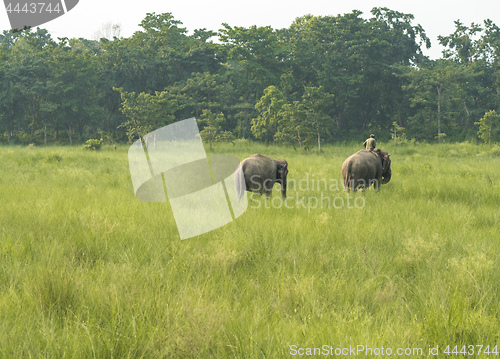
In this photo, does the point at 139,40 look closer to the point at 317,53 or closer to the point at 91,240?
the point at 317,53

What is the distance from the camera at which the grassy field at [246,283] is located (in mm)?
2115

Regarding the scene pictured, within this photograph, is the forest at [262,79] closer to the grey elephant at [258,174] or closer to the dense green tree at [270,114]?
the dense green tree at [270,114]

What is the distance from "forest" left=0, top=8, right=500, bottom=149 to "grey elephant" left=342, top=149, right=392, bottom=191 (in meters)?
24.1

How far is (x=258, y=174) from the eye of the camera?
713cm

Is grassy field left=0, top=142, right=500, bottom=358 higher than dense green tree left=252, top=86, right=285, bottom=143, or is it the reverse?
dense green tree left=252, top=86, right=285, bottom=143

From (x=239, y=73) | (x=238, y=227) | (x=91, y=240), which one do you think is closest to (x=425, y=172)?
(x=238, y=227)

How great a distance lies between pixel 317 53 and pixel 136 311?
131 ft

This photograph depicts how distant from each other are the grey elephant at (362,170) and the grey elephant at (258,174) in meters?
1.47

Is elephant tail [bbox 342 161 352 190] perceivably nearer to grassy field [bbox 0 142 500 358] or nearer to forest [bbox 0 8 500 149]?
grassy field [bbox 0 142 500 358]

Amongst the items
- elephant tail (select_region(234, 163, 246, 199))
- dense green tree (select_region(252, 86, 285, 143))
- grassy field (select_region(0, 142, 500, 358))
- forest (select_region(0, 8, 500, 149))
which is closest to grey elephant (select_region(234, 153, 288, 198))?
elephant tail (select_region(234, 163, 246, 199))

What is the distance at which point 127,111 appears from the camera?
25.5 metres

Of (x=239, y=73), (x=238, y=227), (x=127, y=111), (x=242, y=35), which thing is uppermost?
(x=242, y=35)

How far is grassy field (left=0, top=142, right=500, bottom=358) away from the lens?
212cm

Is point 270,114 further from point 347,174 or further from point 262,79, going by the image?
point 347,174
